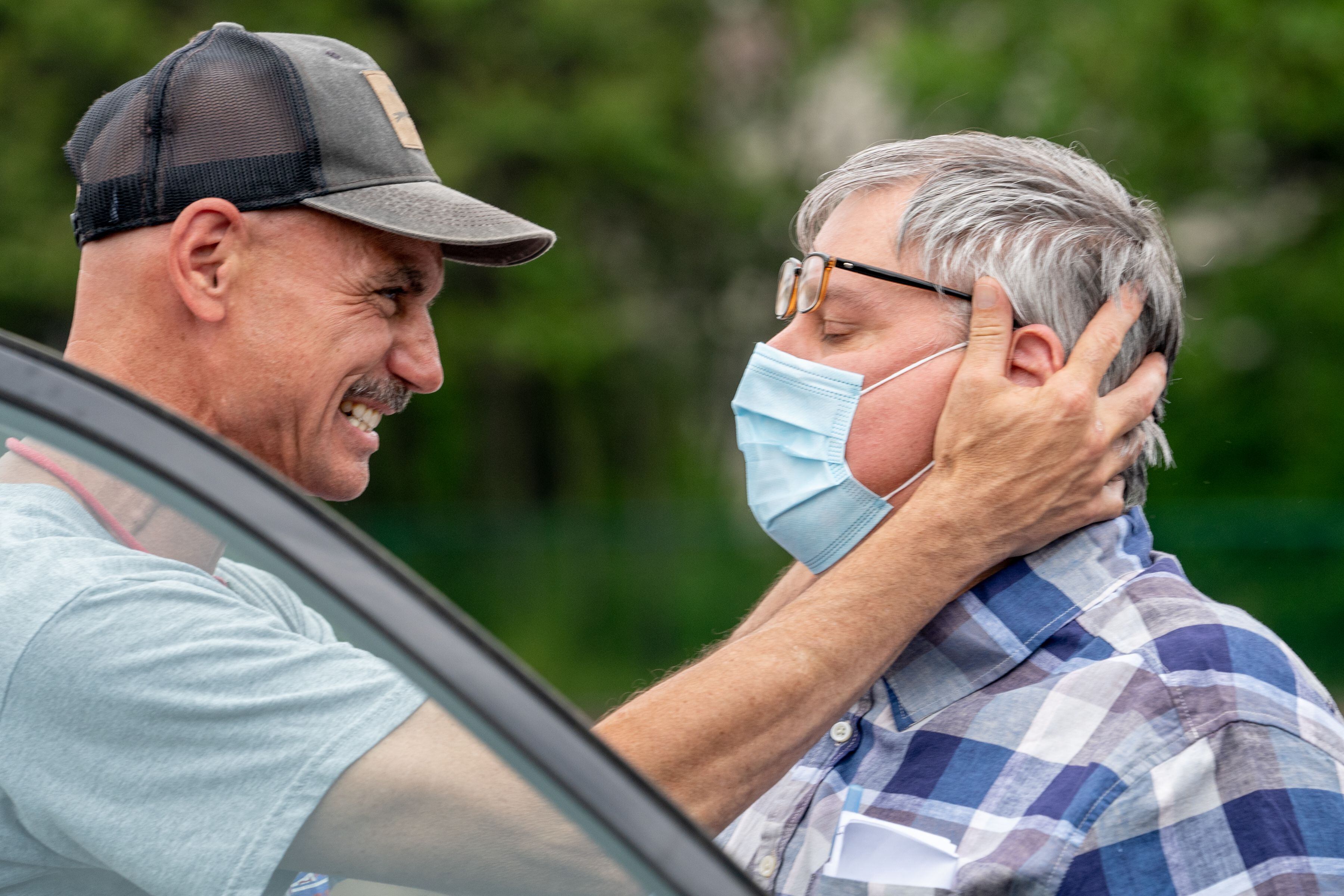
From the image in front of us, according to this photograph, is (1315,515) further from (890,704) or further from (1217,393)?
(890,704)

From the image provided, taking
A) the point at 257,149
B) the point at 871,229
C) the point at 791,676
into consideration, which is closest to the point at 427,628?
the point at 791,676

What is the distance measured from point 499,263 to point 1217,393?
11.3 meters

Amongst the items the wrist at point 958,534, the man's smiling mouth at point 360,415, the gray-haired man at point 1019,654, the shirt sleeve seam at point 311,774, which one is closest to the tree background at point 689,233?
the gray-haired man at point 1019,654

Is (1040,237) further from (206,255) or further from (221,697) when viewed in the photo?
(221,697)

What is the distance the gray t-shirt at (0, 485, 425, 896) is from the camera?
127 centimetres

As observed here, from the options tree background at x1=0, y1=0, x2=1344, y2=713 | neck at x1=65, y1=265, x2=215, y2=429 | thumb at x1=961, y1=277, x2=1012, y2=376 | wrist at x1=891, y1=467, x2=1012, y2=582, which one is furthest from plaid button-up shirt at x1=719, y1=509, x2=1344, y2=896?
tree background at x1=0, y1=0, x2=1344, y2=713

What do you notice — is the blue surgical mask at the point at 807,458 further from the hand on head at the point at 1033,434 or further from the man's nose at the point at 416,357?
the man's nose at the point at 416,357

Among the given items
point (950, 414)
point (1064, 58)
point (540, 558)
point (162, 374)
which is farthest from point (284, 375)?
point (1064, 58)

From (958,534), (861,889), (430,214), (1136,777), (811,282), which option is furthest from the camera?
(811,282)

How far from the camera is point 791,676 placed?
5.93 feet

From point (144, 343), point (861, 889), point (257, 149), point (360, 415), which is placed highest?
point (257, 149)

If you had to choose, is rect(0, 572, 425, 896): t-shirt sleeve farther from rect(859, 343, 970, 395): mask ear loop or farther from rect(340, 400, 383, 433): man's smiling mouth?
rect(859, 343, 970, 395): mask ear loop

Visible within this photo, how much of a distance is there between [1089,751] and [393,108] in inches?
64.9

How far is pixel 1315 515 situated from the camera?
9.81 m
